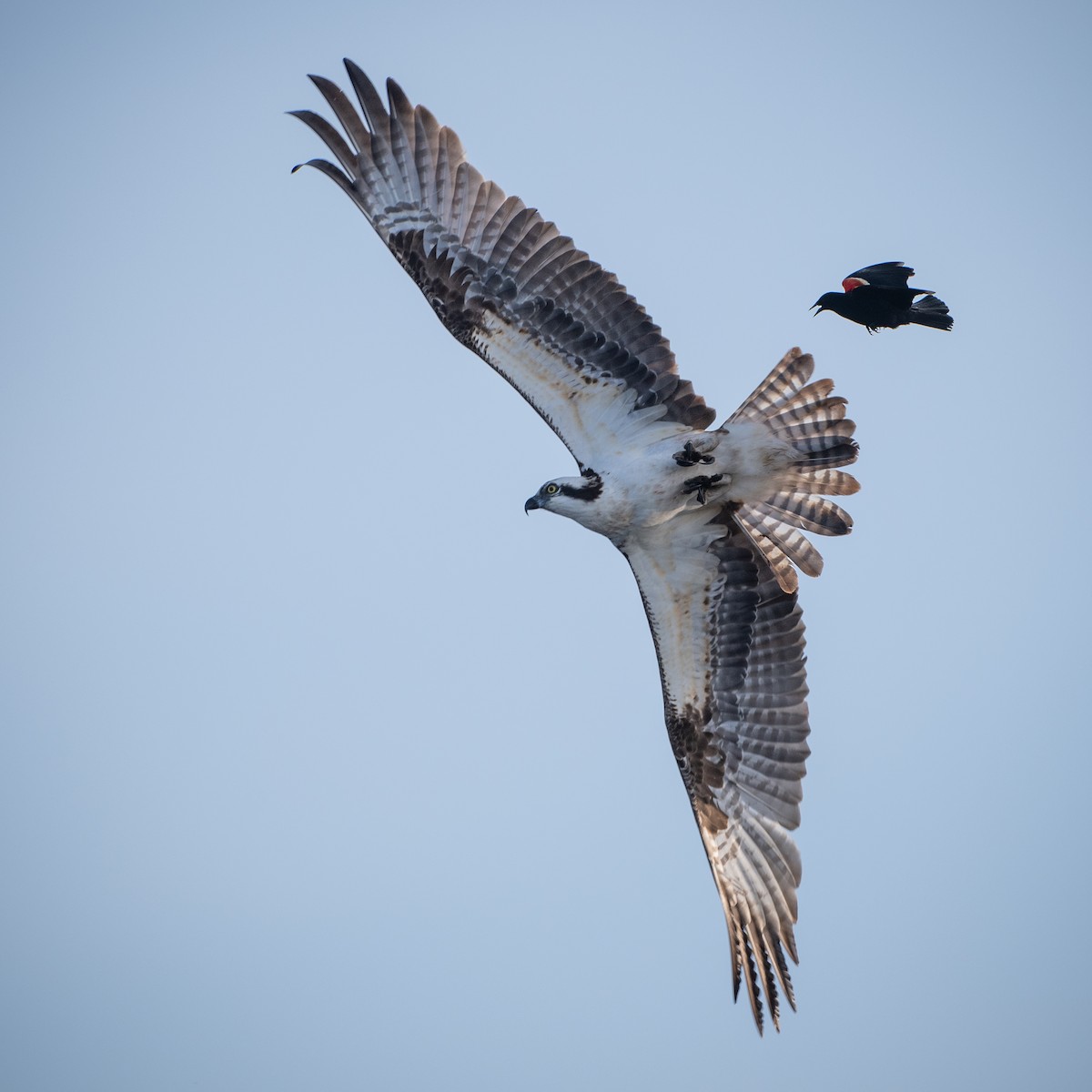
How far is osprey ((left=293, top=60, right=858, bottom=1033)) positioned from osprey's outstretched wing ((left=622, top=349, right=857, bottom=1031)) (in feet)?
0.04

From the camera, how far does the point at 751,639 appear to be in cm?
1216

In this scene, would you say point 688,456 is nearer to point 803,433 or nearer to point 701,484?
point 701,484

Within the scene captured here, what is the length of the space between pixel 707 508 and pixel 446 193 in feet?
10.8

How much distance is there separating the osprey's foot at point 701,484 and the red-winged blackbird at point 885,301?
1555mm

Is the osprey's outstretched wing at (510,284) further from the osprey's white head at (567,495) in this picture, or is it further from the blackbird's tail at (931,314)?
the blackbird's tail at (931,314)

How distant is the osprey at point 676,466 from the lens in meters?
11.7

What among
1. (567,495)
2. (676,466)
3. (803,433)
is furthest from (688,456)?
(803,433)

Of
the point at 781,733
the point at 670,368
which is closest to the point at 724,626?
the point at 781,733

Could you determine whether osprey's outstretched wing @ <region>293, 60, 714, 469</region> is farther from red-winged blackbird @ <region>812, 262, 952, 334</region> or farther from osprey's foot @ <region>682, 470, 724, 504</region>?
red-winged blackbird @ <region>812, 262, 952, 334</region>

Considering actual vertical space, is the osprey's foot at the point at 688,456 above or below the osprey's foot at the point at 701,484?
above

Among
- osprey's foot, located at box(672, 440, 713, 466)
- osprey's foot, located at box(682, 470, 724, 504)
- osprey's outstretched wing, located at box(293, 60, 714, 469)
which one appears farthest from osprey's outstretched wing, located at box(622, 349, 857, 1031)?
osprey's outstretched wing, located at box(293, 60, 714, 469)

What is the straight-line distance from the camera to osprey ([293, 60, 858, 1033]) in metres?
11.7

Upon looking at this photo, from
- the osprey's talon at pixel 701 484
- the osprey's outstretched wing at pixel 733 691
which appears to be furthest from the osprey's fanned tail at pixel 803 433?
the osprey's talon at pixel 701 484

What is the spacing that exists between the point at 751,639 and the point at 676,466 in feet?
5.41
